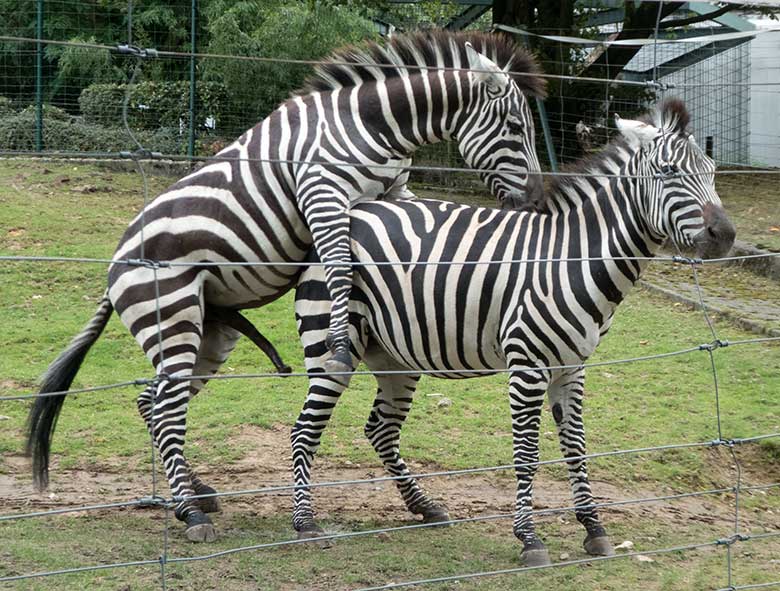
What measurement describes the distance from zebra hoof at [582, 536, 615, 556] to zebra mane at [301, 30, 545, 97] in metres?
2.51

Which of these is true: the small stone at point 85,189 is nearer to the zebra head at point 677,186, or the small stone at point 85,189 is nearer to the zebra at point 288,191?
the zebra at point 288,191

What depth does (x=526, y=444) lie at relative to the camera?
5352mm

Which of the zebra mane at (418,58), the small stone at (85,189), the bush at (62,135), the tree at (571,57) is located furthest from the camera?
the tree at (571,57)

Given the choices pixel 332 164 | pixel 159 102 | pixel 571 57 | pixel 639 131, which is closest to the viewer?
pixel 332 164

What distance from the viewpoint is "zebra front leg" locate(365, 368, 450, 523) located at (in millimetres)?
6074

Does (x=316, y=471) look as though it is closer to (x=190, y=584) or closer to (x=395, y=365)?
(x=395, y=365)

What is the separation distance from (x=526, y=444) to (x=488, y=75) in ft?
6.73

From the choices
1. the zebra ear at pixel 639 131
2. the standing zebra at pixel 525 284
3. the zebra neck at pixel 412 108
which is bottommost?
the standing zebra at pixel 525 284

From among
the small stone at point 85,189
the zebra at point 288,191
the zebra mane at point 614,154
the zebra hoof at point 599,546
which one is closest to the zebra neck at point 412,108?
the zebra at point 288,191

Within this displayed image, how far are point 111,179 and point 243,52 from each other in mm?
2448

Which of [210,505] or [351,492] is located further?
[351,492]

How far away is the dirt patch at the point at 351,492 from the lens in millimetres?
6203

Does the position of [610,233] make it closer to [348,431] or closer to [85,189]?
[348,431]

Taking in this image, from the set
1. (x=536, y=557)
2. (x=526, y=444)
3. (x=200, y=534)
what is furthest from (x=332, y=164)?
(x=200, y=534)
